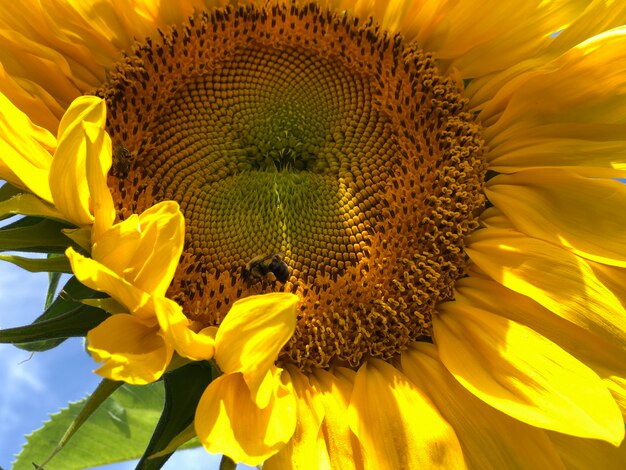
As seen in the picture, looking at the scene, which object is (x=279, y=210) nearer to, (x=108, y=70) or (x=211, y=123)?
(x=211, y=123)

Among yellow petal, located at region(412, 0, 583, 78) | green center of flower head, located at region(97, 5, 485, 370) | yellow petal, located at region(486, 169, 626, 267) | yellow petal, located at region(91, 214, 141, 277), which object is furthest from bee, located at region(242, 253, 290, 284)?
yellow petal, located at region(412, 0, 583, 78)

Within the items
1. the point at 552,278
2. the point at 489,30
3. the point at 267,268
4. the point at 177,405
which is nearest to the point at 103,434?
the point at 177,405

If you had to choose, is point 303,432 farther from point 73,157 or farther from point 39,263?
point 73,157

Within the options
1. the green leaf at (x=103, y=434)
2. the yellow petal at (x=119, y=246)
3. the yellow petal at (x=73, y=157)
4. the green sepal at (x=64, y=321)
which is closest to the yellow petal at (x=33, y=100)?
the green sepal at (x=64, y=321)

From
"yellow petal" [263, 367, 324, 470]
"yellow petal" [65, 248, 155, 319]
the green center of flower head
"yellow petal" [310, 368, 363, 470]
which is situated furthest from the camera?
the green center of flower head

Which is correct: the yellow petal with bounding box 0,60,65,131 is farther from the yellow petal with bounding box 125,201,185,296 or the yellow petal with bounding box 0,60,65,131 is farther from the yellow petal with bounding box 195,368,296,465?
the yellow petal with bounding box 195,368,296,465

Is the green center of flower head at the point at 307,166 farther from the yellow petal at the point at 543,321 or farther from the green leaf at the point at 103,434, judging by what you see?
the green leaf at the point at 103,434
